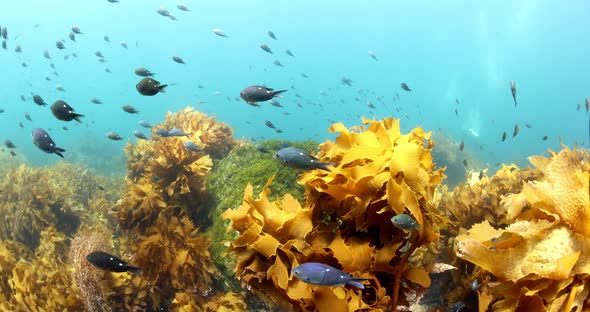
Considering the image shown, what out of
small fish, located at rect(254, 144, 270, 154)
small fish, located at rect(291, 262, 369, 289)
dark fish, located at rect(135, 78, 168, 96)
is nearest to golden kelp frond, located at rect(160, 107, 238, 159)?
small fish, located at rect(254, 144, 270, 154)

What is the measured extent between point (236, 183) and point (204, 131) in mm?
2830

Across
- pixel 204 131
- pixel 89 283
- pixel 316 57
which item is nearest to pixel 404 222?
pixel 89 283

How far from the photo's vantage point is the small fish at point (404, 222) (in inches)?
78.3

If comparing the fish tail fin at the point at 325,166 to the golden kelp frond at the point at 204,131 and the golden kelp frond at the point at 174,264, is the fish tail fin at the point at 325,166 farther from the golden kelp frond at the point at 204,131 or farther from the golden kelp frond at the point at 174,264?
the golden kelp frond at the point at 204,131

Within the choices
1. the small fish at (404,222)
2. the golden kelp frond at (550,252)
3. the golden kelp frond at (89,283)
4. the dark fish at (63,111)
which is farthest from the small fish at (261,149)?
the golden kelp frond at (550,252)

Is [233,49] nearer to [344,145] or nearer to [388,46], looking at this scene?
[388,46]

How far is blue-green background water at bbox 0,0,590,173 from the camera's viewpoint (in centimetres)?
11556

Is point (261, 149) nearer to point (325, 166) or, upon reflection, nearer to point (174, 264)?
point (174, 264)

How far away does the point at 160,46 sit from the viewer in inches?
5738

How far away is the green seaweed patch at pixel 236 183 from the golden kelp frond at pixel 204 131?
1.05 meters

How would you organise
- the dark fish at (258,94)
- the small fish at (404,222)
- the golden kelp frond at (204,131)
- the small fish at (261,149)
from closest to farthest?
1. the small fish at (404,222)
2. the dark fish at (258,94)
3. the small fish at (261,149)
4. the golden kelp frond at (204,131)

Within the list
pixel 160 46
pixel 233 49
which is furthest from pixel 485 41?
pixel 160 46

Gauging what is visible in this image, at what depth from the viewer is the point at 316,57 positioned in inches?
5625

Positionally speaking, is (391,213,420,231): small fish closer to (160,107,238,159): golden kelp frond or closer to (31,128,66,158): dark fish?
(31,128,66,158): dark fish
